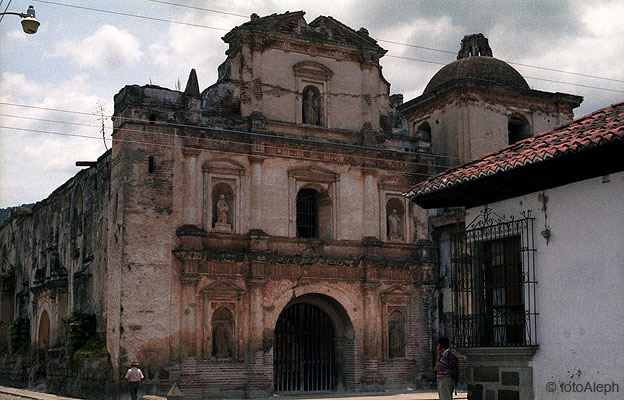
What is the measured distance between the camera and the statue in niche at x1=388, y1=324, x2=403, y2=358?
27.7 metres

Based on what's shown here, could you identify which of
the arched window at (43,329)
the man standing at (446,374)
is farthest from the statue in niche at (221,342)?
the man standing at (446,374)

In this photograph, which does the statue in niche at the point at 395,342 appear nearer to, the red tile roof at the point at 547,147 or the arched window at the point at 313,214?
the arched window at the point at 313,214

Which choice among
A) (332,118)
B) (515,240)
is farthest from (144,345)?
(515,240)

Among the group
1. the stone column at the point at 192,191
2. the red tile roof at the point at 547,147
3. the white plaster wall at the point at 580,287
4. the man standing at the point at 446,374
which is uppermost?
the stone column at the point at 192,191

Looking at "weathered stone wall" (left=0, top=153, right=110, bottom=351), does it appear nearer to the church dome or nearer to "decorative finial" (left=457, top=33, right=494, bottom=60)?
the church dome

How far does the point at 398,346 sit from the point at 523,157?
18.3 m

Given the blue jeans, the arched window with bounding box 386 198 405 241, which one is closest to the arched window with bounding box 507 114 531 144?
the arched window with bounding box 386 198 405 241

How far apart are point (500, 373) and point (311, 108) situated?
1815 centimetres

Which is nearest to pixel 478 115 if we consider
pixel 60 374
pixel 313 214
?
pixel 313 214

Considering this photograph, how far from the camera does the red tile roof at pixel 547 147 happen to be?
31.1 ft

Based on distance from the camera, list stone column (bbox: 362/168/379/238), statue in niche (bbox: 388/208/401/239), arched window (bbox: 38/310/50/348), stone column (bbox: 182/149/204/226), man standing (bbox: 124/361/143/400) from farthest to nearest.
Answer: arched window (bbox: 38/310/50/348) → statue in niche (bbox: 388/208/401/239) → stone column (bbox: 362/168/379/238) → stone column (bbox: 182/149/204/226) → man standing (bbox: 124/361/143/400)

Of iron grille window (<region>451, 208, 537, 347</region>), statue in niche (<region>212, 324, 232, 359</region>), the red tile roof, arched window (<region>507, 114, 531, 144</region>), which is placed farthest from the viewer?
→ arched window (<region>507, 114, 531, 144</region>)

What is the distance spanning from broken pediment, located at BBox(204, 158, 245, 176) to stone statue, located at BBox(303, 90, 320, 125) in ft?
10.3

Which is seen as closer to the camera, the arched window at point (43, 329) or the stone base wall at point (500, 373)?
the stone base wall at point (500, 373)
